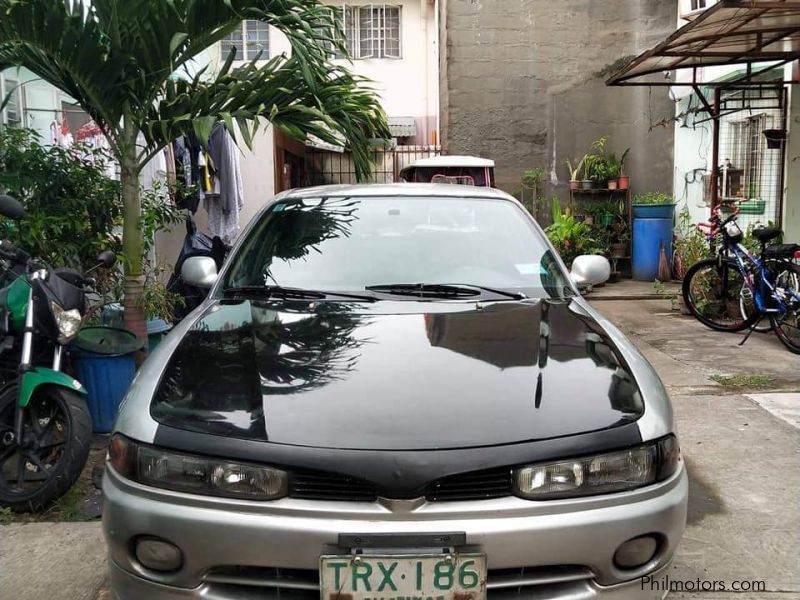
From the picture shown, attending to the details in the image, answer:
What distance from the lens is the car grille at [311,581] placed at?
6.07 ft

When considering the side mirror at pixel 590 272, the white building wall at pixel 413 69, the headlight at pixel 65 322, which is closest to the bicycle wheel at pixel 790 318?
the side mirror at pixel 590 272

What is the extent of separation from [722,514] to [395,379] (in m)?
2.08

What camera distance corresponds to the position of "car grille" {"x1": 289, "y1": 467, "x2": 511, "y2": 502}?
1.86 m

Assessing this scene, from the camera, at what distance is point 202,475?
1.91 meters

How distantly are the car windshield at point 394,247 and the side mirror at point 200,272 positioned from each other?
128 mm

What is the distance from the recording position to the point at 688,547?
3.01 m

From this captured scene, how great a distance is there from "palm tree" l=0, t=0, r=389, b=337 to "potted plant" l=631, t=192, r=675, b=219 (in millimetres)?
7183

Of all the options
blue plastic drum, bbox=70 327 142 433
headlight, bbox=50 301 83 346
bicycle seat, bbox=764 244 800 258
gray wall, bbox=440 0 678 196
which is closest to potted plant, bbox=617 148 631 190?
gray wall, bbox=440 0 678 196

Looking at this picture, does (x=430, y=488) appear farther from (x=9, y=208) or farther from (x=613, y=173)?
(x=613, y=173)

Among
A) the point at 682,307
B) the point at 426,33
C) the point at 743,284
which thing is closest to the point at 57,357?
the point at 743,284

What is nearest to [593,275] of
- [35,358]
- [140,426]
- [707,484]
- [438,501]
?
[707,484]

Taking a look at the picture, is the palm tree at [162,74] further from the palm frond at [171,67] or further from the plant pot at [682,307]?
the plant pot at [682,307]

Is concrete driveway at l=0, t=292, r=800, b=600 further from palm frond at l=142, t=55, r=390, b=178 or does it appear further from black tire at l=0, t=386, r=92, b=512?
palm frond at l=142, t=55, r=390, b=178

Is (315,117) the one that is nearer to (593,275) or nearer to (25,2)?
(25,2)
